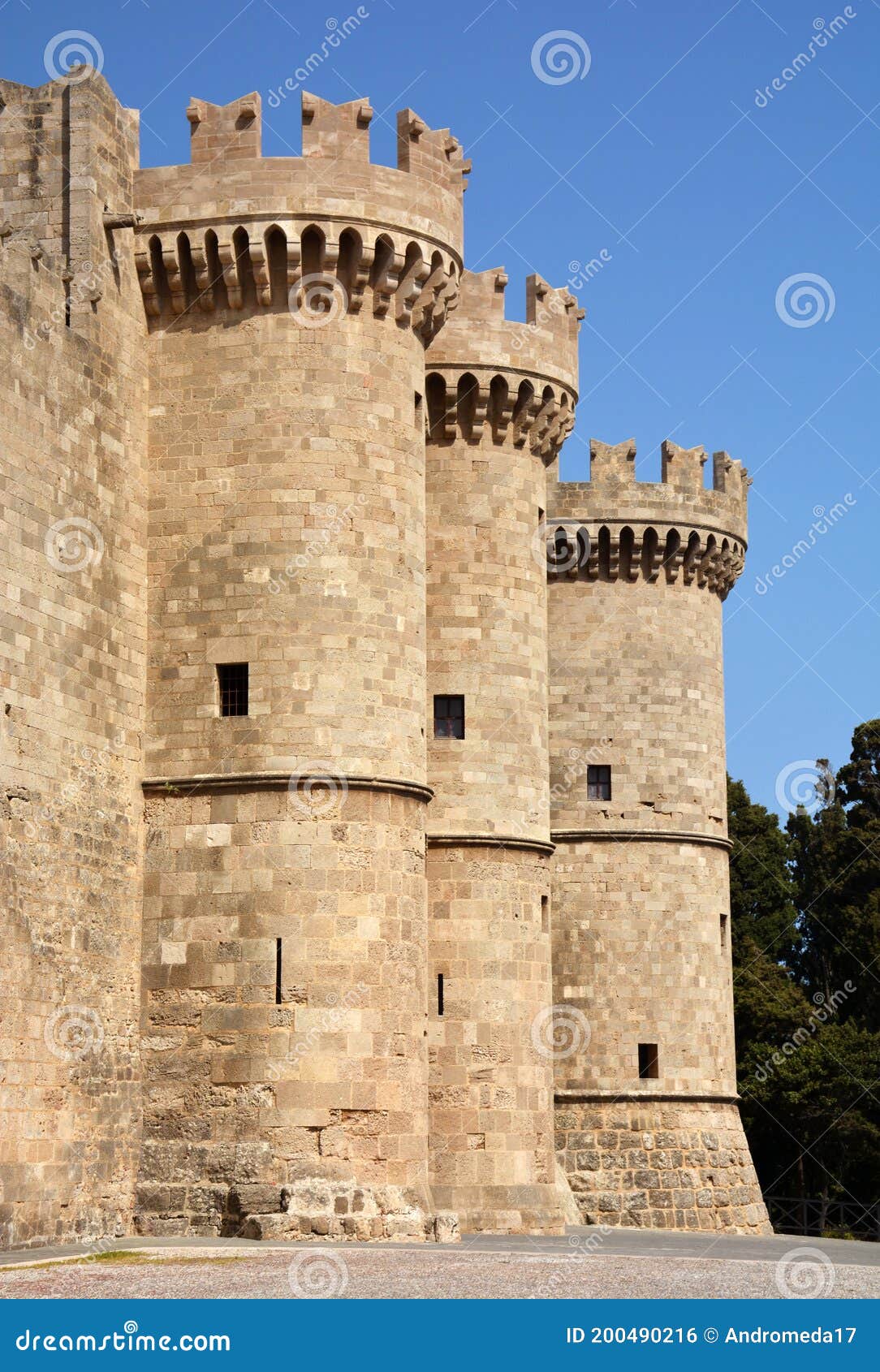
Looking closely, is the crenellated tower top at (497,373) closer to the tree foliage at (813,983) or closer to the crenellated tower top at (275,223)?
the crenellated tower top at (275,223)

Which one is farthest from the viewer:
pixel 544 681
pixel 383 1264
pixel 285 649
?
pixel 544 681

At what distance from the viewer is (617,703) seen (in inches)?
1378

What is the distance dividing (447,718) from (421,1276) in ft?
37.1

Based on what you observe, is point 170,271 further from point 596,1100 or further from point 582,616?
point 596,1100

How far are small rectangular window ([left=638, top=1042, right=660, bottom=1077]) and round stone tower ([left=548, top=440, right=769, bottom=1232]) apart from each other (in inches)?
0.7

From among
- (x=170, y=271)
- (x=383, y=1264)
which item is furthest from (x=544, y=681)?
(x=383, y=1264)

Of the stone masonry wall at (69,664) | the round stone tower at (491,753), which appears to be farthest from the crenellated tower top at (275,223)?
the round stone tower at (491,753)

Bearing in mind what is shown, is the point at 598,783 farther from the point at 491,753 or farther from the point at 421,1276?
the point at 421,1276

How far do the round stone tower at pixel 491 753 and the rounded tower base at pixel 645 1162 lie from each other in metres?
5.68

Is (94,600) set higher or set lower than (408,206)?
lower

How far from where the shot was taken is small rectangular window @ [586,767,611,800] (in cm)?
3472

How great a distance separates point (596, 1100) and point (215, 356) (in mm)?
14070

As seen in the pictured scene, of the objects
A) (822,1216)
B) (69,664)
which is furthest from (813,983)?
(69,664)

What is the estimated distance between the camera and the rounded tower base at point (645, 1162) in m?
33.1
